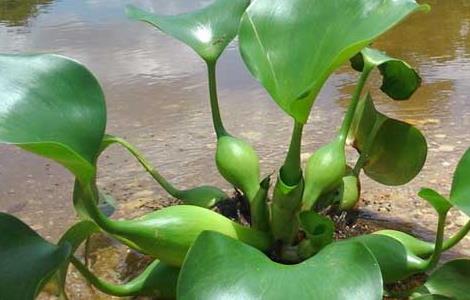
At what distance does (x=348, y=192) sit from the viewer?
3.40 ft

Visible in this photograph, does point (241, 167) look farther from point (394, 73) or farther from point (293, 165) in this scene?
point (394, 73)

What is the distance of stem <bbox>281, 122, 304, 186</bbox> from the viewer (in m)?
0.82

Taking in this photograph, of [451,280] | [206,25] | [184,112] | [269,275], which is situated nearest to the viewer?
[269,275]

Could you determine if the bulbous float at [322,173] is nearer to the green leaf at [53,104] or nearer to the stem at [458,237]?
the stem at [458,237]

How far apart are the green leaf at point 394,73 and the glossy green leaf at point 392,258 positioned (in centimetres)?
26

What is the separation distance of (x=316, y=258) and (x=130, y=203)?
0.62 metres

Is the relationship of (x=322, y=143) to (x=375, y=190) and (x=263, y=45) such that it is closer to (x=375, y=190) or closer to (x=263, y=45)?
(x=375, y=190)

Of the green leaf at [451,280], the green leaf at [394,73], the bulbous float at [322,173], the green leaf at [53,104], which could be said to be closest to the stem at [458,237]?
the green leaf at [451,280]

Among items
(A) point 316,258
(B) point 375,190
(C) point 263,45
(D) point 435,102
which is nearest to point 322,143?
(B) point 375,190

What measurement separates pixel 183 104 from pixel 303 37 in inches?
38.1

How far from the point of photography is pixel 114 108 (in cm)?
174

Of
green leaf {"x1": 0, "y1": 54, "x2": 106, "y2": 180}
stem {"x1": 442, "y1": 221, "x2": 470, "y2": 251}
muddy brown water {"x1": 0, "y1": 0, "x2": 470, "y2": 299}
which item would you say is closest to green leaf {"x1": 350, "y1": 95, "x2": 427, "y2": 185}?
muddy brown water {"x1": 0, "y1": 0, "x2": 470, "y2": 299}

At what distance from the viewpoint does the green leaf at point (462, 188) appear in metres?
0.73

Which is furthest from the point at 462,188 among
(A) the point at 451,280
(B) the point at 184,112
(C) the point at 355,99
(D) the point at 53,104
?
(B) the point at 184,112
